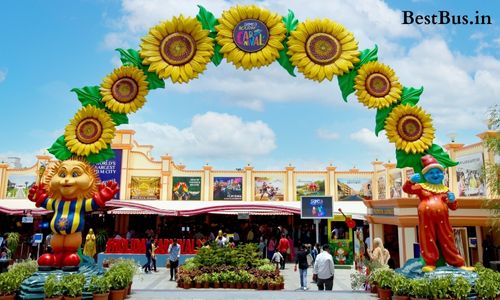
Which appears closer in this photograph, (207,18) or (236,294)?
(236,294)

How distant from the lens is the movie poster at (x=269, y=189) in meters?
23.2

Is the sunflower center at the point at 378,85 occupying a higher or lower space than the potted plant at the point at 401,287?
higher

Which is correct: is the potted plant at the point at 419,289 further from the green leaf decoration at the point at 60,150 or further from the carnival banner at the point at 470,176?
the carnival banner at the point at 470,176

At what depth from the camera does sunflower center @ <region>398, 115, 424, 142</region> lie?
335 inches

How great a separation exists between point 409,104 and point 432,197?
6.66 feet

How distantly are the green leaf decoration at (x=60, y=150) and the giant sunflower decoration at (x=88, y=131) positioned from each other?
132 mm

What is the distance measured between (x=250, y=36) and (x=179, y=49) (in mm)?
→ 1535

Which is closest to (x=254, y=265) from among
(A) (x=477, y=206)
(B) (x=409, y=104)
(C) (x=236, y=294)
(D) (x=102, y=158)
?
(C) (x=236, y=294)

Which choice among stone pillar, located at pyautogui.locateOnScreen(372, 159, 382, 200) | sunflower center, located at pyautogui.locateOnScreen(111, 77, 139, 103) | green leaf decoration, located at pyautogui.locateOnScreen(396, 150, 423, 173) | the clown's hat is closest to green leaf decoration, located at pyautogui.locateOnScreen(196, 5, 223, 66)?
sunflower center, located at pyautogui.locateOnScreen(111, 77, 139, 103)

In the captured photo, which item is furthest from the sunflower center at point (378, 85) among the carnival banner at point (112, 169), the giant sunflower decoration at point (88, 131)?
the carnival banner at point (112, 169)

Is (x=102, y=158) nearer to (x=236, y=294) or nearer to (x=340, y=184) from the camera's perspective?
(x=236, y=294)

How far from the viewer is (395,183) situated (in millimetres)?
21719

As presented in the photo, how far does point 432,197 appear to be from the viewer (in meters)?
7.89

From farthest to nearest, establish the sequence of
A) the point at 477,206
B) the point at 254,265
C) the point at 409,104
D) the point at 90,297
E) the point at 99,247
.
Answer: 1. the point at 99,247
2. the point at 477,206
3. the point at 254,265
4. the point at 409,104
5. the point at 90,297
